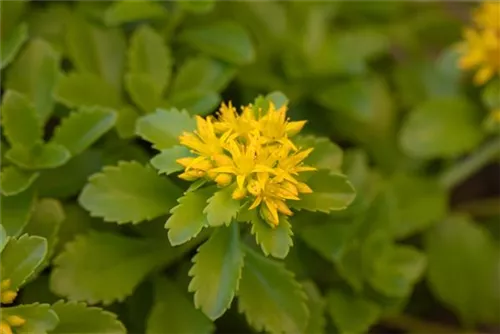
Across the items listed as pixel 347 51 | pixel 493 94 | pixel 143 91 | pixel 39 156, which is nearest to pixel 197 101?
pixel 143 91

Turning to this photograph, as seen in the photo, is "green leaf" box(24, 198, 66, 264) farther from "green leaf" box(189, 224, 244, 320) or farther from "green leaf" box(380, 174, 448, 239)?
"green leaf" box(380, 174, 448, 239)

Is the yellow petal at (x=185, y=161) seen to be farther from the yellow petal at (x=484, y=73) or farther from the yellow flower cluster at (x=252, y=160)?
the yellow petal at (x=484, y=73)

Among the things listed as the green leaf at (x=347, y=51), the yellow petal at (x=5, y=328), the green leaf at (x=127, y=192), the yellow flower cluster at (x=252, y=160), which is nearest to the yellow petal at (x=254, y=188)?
the yellow flower cluster at (x=252, y=160)

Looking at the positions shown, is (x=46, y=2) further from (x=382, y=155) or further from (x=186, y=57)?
(x=382, y=155)

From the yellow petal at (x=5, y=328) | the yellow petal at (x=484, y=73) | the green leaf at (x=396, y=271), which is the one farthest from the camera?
the yellow petal at (x=484, y=73)

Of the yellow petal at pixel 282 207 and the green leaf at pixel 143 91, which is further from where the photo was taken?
the green leaf at pixel 143 91

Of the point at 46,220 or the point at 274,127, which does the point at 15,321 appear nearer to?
the point at 46,220

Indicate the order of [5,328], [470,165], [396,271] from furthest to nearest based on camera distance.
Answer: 1. [470,165]
2. [396,271]
3. [5,328]
